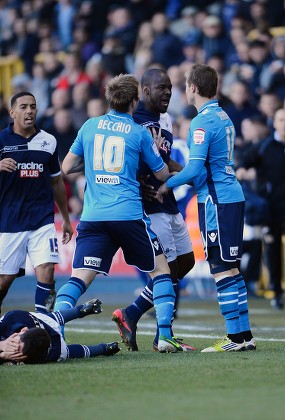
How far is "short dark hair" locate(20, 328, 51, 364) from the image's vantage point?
7.29 meters

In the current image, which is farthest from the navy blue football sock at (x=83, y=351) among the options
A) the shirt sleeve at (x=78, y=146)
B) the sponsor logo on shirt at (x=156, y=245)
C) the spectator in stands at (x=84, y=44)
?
the spectator in stands at (x=84, y=44)

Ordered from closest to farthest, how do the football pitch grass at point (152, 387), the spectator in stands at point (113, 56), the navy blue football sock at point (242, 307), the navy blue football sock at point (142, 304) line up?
the football pitch grass at point (152, 387)
the navy blue football sock at point (242, 307)
the navy blue football sock at point (142, 304)
the spectator in stands at point (113, 56)

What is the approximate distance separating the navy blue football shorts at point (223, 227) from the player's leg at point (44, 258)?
158cm

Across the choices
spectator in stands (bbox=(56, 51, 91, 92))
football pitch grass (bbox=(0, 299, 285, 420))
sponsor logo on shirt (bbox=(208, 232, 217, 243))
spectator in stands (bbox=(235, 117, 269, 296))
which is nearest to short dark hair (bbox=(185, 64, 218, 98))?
sponsor logo on shirt (bbox=(208, 232, 217, 243))

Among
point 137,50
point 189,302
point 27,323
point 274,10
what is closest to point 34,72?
point 137,50

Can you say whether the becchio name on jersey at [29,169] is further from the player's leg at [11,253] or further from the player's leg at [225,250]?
the player's leg at [225,250]

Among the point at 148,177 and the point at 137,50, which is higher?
the point at 137,50

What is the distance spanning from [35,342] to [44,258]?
2.10 metres

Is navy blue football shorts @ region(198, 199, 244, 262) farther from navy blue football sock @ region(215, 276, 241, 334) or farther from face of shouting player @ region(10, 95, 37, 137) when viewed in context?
face of shouting player @ region(10, 95, 37, 137)

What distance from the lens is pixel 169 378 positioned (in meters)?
6.77

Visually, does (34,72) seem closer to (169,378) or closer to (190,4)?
(190,4)

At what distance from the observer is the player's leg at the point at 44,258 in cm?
938

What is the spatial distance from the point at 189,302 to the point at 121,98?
819 centimetres

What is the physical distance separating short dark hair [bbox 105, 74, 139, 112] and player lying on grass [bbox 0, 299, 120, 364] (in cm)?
157
